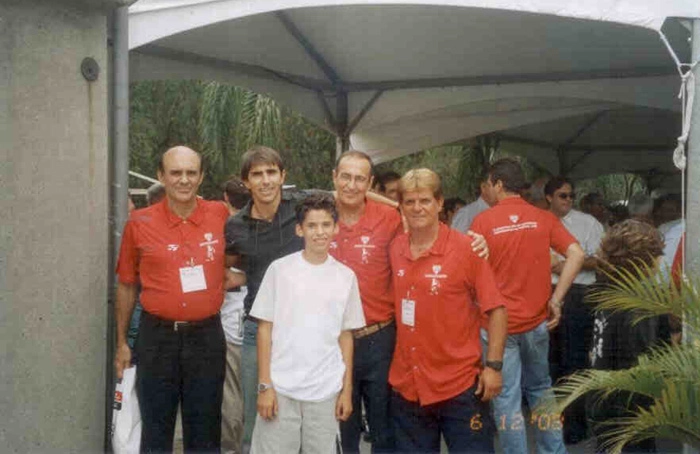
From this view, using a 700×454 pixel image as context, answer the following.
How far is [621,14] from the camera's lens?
4.41 m

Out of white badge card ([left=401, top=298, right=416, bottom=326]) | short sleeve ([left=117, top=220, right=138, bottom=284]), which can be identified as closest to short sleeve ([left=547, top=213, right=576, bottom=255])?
white badge card ([left=401, top=298, right=416, bottom=326])

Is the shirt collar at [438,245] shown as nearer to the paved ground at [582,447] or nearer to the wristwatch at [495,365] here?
the wristwatch at [495,365]

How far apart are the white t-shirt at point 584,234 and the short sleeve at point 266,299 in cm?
324

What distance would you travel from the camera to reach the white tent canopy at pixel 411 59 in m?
5.74

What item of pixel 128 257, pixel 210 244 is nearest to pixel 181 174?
pixel 210 244

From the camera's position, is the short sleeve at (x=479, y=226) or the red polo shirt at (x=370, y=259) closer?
the red polo shirt at (x=370, y=259)

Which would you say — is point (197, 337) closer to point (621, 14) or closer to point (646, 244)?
point (646, 244)

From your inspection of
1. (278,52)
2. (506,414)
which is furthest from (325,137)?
(506,414)

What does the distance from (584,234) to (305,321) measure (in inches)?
137

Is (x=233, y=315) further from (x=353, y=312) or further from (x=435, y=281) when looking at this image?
(x=435, y=281)

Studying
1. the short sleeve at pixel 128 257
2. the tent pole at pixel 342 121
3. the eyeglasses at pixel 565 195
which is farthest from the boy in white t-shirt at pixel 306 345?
the tent pole at pixel 342 121

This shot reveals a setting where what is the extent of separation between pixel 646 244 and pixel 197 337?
223cm

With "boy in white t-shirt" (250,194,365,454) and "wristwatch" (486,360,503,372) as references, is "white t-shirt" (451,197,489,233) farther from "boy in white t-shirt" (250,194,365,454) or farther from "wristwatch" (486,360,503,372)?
"boy in white t-shirt" (250,194,365,454)

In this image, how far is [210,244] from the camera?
431 cm
